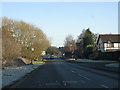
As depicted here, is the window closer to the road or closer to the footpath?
the footpath

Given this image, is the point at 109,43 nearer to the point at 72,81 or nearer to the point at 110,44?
the point at 110,44

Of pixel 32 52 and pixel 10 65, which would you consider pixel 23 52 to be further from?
pixel 10 65

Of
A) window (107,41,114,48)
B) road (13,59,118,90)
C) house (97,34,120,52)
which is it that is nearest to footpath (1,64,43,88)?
road (13,59,118,90)

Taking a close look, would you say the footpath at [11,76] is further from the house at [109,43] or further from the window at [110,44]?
the window at [110,44]

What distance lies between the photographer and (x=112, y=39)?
280 feet

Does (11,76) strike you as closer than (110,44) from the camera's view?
Yes

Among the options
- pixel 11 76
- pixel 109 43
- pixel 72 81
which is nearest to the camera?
pixel 72 81

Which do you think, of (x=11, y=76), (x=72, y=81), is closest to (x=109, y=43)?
(x=11, y=76)

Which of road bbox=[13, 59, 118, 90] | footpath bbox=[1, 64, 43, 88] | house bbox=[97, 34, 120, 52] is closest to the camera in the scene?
road bbox=[13, 59, 118, 90]

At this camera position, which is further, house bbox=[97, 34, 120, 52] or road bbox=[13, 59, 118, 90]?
→ house bbox=[97, 34, 120, 52]

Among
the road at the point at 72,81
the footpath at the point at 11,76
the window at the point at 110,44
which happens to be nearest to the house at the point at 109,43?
the window at the point at 110,44

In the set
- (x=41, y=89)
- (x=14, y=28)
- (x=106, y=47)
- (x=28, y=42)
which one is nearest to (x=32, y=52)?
(x=28, y=42)

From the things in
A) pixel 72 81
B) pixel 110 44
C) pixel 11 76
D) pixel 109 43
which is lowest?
pixel 11 76

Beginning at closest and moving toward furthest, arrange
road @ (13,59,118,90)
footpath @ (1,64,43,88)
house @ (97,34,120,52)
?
road @ (13,59,118,90) → footpath @ (1,64,43,88) → house @ (97,34,120,52)
